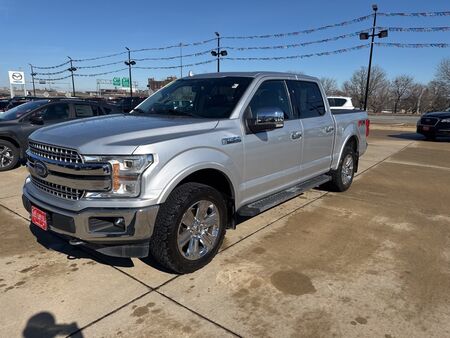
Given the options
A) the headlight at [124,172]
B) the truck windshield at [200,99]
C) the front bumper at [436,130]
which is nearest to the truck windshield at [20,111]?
the truck windshield at [200,99]

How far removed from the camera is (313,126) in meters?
5.16

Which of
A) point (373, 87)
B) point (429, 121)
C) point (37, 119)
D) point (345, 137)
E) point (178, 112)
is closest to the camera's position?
point (178, 112)

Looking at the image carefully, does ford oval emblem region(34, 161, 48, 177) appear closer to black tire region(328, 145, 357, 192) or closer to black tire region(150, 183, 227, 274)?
black tire region(150, 183, 227, 274)

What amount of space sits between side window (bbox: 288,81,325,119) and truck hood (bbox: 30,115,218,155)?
1.73 metres

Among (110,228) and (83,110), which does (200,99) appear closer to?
(110,228)

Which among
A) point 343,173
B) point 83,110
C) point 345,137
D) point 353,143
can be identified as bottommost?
point 343,173

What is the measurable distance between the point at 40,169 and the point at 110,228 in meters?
0.97

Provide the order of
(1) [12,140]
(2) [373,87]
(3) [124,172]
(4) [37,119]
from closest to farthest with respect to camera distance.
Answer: (3) [124,172] < (4) [37,119] < (1) [12,140] < (2) [373,87]

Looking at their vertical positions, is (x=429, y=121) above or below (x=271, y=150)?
below

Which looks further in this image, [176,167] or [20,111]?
[20,111]

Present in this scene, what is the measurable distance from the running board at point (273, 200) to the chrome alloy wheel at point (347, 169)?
3.65ft

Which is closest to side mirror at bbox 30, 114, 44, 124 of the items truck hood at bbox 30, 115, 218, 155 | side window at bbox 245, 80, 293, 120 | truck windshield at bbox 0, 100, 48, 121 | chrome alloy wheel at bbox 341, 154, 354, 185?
truck windshield at bbox 0, 100, 48, 121

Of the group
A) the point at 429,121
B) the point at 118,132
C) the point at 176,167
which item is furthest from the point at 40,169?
the point at 429,121

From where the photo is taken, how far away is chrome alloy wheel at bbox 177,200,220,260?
3.37m
